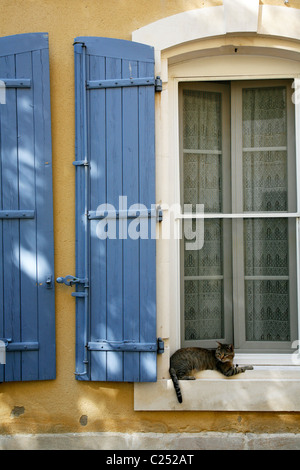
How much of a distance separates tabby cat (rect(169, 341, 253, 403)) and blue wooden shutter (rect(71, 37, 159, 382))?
0.70ft

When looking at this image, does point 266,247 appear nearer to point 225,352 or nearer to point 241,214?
point 241,214

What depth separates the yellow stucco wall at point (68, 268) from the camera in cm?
359

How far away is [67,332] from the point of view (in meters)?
3.60

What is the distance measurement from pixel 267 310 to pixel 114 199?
138 centimetres

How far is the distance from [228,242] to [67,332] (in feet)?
4.37

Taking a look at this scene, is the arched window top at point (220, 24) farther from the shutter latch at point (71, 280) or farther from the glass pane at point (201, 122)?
the shutter latch at point (71, 280)

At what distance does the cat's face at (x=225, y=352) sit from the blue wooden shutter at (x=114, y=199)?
448 mm

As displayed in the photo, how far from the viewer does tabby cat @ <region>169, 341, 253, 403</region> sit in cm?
355

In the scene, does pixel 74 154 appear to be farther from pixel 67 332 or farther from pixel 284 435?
pixel 284 435

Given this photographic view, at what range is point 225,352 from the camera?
11.6ft

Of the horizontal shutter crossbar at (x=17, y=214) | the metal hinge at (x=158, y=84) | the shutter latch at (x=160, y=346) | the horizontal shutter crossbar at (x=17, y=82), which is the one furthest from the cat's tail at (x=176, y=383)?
the horizontal shutter crossbar at (x=17, y=82)

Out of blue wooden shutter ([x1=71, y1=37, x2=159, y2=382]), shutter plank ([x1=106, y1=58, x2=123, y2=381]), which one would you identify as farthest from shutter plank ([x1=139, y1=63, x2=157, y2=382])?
shutter plank ([x1=106, y1=58, x2=123, y2=381])

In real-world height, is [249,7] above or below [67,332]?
above
